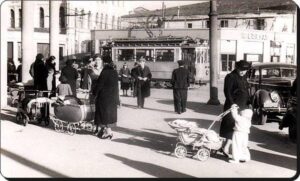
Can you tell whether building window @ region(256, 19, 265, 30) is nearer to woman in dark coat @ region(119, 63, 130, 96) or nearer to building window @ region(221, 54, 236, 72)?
building window @ region(221, 54, 236, 72)

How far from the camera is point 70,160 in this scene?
712 cm

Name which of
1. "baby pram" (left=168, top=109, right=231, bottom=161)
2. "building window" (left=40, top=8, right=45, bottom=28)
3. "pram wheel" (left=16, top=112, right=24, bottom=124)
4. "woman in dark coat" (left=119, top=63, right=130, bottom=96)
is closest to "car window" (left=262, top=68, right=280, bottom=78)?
"baby pram" (left=168, top=109, right=231, bottom=161)

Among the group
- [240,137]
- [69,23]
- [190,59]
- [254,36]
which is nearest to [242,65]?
[240,137]

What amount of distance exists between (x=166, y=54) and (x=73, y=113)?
54.4ft

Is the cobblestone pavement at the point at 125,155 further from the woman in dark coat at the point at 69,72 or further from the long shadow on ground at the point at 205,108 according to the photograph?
the long shadow on ground at the point at 205,108

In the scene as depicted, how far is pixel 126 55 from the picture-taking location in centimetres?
2742

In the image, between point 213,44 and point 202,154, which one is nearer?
point 202,154

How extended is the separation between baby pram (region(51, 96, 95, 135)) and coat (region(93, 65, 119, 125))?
0.44 m

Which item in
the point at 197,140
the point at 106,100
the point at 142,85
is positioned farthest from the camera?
the point at 142,85

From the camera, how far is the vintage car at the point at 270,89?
11438mm

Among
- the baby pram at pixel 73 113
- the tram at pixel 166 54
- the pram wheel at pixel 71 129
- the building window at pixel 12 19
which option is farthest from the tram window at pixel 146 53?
the building window at pixel 12 19

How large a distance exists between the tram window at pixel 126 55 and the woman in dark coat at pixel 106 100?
17.8 m

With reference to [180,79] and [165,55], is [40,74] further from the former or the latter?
[165,55]

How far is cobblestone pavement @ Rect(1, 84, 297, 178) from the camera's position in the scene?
648 centimetres
